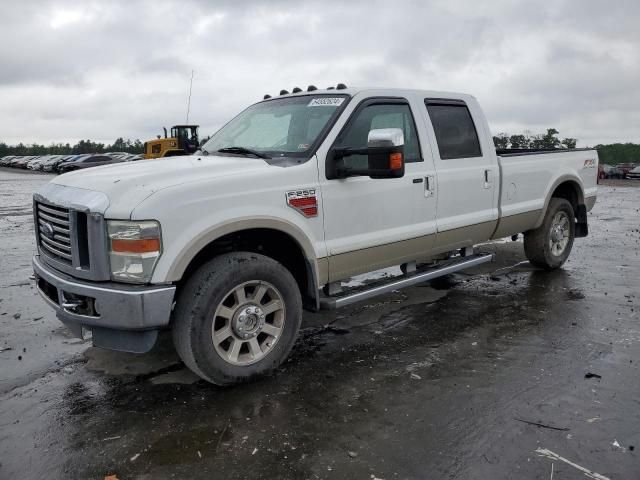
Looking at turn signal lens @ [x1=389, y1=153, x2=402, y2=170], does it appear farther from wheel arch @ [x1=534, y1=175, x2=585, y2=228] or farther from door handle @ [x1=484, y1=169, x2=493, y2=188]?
wheel arch @ [x1=534, y1=175, x2=585, y2=228]

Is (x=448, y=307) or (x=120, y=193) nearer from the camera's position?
(x=120, y=193)

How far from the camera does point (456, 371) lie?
400cm

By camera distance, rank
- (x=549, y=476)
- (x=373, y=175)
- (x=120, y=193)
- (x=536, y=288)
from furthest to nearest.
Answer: (x=536, y=288) < (x=373, y=175) < (x=120, y=193) < (x=549, y=476)

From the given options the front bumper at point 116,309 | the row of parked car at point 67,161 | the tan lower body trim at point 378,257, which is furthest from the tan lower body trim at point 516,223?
the row of parked car at point 67,161

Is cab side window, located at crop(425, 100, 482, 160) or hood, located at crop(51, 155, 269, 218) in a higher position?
cab side window, located at crop(425, 100, 482, 160)

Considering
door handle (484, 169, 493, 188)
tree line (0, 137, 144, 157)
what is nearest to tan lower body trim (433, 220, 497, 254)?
door handle (484, 169, 493, 188)

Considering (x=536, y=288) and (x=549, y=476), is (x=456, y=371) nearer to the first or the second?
(x=549, y=476)

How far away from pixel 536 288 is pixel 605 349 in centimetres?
190

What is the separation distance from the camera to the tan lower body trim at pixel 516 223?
589cm

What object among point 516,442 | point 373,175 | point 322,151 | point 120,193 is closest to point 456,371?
point 516,442

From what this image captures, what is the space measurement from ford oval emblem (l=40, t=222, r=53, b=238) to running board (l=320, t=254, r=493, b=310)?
6.60ft

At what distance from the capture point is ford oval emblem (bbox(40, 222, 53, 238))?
3.81 metres

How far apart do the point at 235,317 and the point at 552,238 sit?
4716 millimetres

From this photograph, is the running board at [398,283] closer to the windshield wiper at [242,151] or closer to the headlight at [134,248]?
the windshield wiper at [242,151]
